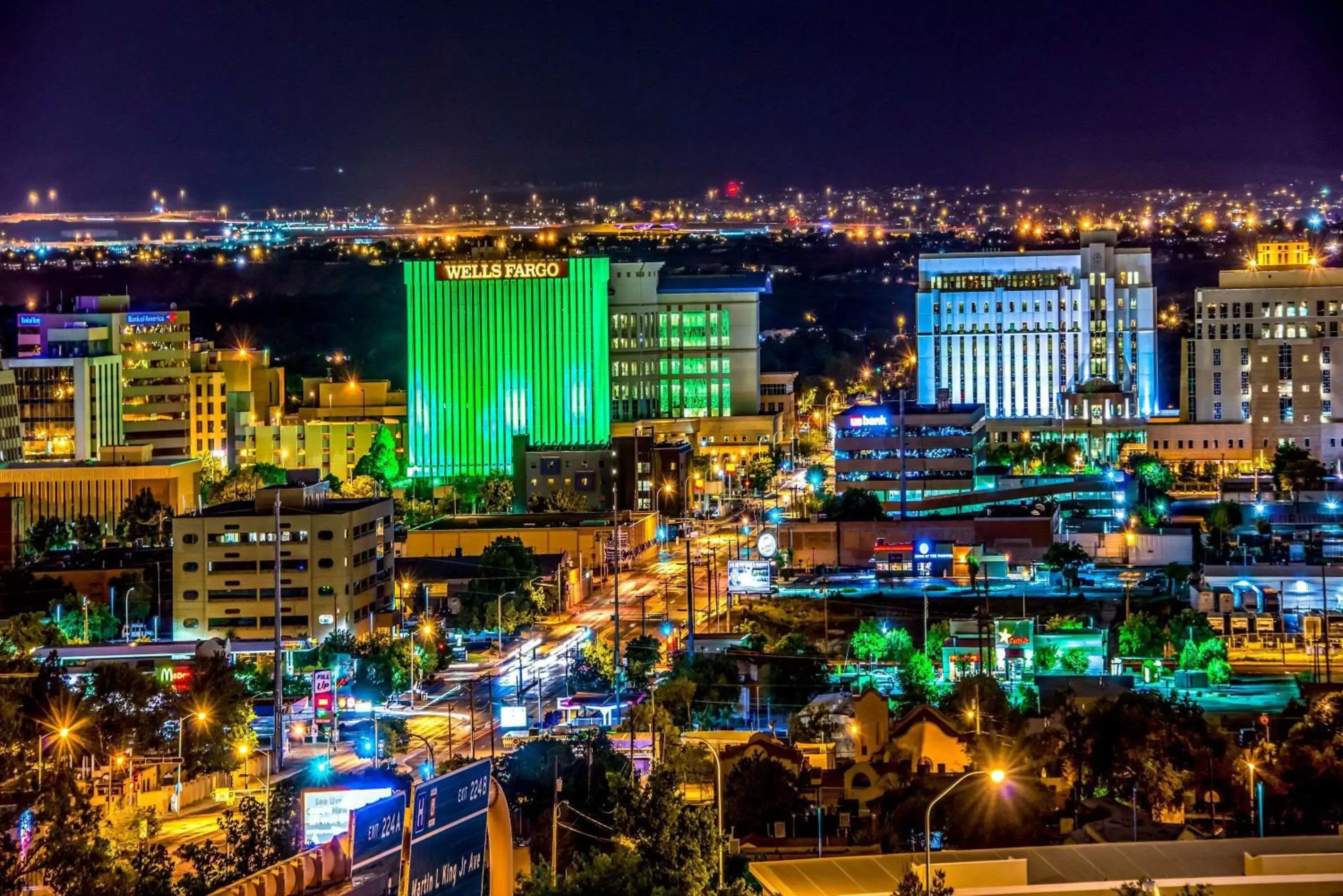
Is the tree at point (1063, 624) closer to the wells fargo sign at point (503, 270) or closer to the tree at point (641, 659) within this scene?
the tree at point (641, 659)

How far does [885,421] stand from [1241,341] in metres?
21.5

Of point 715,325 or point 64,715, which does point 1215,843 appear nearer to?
point 64,715

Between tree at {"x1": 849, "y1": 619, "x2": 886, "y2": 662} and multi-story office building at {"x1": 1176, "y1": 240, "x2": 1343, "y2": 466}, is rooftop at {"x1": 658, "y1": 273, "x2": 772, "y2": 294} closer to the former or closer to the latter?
multi-story office building at {"x1": 1176, "y1": 240, "x2": 1343, "y2": 466}

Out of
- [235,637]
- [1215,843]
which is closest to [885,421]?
[235,637]

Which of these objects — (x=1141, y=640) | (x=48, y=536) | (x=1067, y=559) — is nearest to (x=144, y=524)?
(x=48, y=536)

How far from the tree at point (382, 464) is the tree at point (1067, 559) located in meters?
27.2

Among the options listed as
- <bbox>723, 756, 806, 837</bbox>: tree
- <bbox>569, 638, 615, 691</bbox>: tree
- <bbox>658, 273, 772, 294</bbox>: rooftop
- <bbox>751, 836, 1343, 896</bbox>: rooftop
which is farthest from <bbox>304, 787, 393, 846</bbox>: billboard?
<bbox>658, 273, 772, 294</bbox>: rooftop

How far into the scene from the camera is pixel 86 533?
6450cm

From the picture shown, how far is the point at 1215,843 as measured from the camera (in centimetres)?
2534

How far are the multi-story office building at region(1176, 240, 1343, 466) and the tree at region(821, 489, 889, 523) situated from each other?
25.3 m

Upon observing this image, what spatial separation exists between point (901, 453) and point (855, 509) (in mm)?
6660

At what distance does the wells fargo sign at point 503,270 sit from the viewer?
3241 inches

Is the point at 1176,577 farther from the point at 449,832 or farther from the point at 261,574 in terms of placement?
the point at 449,832

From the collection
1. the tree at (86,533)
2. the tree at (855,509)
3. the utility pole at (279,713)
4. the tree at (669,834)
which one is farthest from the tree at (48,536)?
the tree at (669,834)
